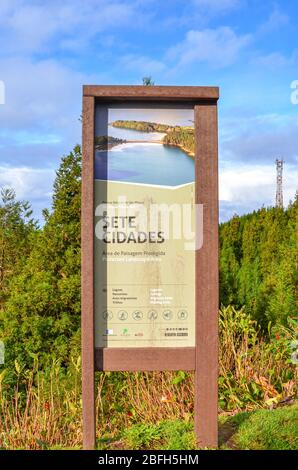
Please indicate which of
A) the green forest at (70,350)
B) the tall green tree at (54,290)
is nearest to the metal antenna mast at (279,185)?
the green forest at (70,350)

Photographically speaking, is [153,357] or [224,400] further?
[224,400]

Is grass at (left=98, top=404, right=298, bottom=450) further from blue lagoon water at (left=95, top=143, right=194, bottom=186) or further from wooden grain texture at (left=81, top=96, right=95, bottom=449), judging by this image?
blue lagoon water at (left=95, top=143, right=194, bottom=186)

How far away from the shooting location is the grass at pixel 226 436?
455cm

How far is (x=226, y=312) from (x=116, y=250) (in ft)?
12.4

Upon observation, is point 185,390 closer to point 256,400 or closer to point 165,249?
point 256,400

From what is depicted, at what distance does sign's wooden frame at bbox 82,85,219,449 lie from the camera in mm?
4355

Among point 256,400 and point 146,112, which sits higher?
point 146,112

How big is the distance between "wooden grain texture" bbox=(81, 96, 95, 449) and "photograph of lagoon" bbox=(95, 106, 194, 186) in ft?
0.30

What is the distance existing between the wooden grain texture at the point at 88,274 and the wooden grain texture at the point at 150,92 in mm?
85

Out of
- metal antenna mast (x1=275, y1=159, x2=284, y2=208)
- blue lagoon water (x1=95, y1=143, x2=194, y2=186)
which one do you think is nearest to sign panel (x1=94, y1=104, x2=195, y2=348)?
blue lagoon water (x1=95, y1=143, x2=194, y2=186)

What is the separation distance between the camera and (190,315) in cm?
444

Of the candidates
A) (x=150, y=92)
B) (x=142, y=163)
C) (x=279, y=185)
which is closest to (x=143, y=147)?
(x=142, y=163)

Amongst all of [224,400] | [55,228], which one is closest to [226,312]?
[224,400]

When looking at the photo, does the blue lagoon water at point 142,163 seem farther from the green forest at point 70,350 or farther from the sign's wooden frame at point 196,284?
the green forest at point 70,350
